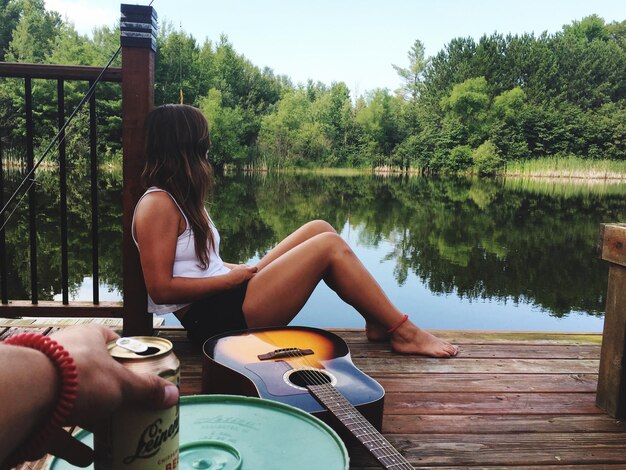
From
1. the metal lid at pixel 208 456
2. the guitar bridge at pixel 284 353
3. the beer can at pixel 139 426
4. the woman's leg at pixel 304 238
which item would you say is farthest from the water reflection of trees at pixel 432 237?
the beer can at pixel 139 426

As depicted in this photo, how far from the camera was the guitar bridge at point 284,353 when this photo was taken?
171 centimetres

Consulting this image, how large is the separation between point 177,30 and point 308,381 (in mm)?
42123

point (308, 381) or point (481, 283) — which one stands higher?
point (308, 381)

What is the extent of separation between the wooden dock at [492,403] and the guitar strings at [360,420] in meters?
0.22

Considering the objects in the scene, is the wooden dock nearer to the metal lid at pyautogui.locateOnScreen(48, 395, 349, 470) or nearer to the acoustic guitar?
the acoustic guitar

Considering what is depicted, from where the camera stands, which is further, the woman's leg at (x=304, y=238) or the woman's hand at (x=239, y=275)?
the woman's leg at (x=304, y=238)

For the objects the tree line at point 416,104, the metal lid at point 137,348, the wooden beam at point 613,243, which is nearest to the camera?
the metal lid at point 137,348

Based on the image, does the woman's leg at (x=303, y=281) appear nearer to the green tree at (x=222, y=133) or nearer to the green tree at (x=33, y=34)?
the green tree at (x=222, y=133)

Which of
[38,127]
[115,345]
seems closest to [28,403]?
[115,345]

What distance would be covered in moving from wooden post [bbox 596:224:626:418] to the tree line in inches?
1253

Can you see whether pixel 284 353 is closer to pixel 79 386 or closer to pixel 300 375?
pixel 300 375

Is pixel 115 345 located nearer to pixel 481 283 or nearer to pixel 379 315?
pixel 379 315

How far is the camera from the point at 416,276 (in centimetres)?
727

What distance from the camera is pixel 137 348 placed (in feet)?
2.15
